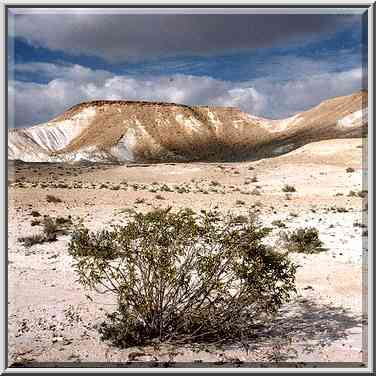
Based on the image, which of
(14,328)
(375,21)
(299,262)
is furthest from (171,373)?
(299,262)

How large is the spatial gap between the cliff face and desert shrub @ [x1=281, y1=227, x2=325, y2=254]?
192 ft

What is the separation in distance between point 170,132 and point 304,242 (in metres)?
79.8

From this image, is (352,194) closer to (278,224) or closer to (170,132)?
(278,224)

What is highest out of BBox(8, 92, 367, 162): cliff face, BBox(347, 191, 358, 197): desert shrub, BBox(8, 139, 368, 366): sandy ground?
BBox(8, 92, 367, 162): cliff face

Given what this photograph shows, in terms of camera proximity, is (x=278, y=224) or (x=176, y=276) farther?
(x=278, y=224)

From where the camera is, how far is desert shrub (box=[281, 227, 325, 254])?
997cm

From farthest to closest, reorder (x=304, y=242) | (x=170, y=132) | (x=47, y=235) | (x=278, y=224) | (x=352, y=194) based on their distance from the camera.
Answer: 1. (x=170, y=132)
2. (x=352, y=194)
3. (x=278, y=224)
4. (x=47, y=235)
5. (x=304, y=242)

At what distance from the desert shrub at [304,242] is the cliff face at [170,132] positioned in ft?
192

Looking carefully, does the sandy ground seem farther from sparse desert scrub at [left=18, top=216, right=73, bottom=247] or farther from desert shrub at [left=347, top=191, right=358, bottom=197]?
desert shrub at [left=347, top=191, right=358, bottom=197]

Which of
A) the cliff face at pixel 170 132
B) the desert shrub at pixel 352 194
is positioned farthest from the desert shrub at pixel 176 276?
the cliff face at pixel 170 132

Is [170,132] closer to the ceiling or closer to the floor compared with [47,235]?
closer to the ceiling

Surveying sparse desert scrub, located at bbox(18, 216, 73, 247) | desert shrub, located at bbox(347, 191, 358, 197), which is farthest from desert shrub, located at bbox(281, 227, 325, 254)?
desert shrub, located at bbox(347, 191, 358, 197)

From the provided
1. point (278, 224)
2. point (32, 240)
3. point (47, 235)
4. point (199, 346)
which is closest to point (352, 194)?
point (278, 224)

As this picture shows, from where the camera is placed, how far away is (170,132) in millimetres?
89000
